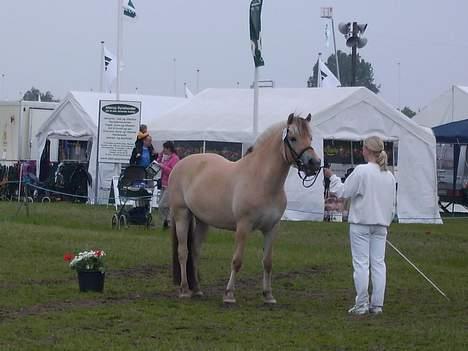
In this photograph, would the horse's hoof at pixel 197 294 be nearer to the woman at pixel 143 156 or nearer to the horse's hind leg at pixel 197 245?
the horse's hind leg at pixel 197 245

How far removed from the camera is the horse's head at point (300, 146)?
32.4 feet

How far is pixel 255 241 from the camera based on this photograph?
17.4 meters

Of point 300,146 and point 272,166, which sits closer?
point 300,146

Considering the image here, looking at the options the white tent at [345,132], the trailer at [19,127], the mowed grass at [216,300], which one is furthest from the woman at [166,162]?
the trailer at [19,127]

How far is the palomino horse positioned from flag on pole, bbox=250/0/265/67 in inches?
435

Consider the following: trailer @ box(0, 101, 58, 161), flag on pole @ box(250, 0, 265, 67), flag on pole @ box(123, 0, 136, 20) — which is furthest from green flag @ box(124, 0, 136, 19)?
flag on pole @ box(250, 0, 265, 67)

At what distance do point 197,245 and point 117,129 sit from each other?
15457 millimetres

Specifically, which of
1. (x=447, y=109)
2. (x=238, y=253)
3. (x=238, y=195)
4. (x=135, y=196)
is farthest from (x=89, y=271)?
(x=447, y=109)

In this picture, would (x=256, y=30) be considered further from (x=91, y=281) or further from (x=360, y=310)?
(x=360, y=310)

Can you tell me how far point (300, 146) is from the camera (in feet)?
32.9

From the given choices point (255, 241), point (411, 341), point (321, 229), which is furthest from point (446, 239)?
point (411, 341)

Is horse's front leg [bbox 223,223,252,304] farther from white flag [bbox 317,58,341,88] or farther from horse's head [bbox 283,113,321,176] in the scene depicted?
white flag [bbox 317,58,341,88]

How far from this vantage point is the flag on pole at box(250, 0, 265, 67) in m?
22.1

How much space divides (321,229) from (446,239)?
102 inches
